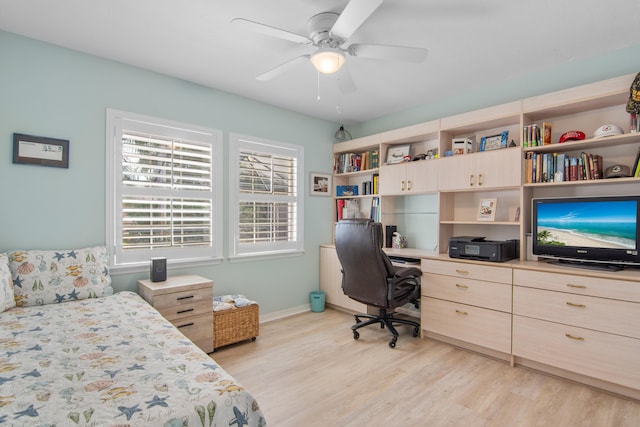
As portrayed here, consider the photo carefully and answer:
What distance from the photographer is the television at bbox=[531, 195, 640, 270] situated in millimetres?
2336

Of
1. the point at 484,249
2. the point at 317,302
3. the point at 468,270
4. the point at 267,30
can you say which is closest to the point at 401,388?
the point at 468,270

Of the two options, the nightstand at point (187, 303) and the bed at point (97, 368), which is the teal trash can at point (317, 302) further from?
the bed at point (97, 368)

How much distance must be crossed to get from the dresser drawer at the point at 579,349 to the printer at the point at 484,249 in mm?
→ 524

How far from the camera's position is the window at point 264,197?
3.55m

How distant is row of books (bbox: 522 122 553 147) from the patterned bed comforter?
2943mm

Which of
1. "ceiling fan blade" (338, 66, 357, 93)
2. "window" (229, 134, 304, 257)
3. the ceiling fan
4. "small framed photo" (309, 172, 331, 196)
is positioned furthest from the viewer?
"small framed photo" (309, 172, 331, 196)

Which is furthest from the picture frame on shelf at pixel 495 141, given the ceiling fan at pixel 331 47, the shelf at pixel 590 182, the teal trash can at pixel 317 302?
the teal trash can at pixel 317 302

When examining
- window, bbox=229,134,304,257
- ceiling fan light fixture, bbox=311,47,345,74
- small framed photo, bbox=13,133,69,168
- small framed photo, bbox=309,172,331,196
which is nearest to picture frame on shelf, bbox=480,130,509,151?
ceiling fan light fixture, bbox=311,47,345,74

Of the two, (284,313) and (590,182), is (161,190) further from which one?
(590,182)

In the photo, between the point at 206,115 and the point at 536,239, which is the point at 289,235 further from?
the point at 536,239

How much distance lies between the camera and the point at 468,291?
114 inches

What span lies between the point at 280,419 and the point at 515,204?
280cm

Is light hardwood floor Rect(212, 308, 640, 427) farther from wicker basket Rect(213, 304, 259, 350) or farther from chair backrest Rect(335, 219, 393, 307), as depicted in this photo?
chair backrest Rect(335, 219, 393, 307)

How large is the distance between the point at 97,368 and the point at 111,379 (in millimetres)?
150
